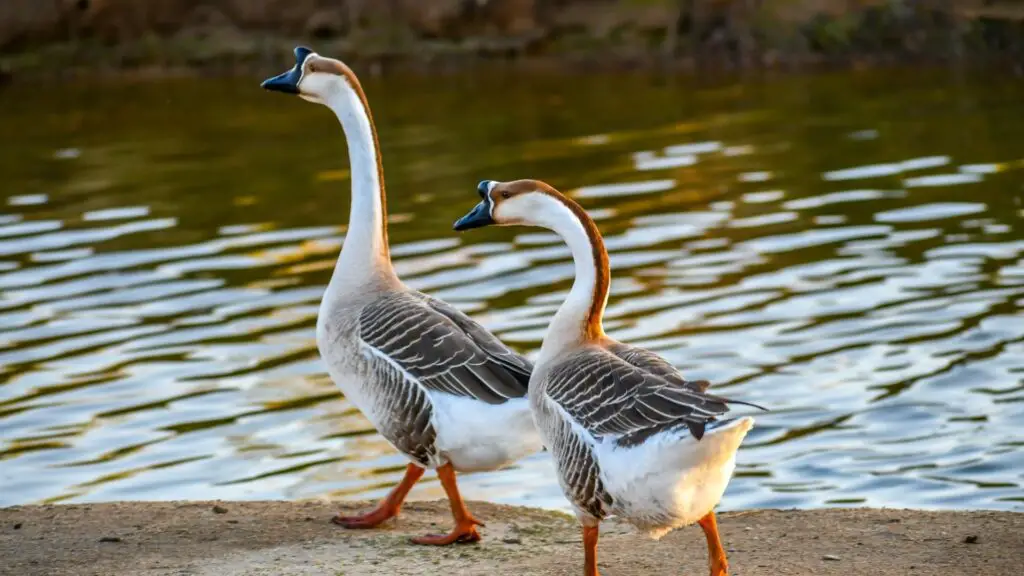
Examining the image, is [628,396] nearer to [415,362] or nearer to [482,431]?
[482,431]

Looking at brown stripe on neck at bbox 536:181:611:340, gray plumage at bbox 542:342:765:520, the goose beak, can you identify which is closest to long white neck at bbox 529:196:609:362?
brown stripe on neck at bbox 536:181:611:340

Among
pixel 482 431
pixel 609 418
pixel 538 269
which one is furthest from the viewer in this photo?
pixel 538 269

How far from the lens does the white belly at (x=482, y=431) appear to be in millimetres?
6656

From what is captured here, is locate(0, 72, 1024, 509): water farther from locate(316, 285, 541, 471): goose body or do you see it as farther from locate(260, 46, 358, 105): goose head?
locate(260, 46, 358, 105): goose head

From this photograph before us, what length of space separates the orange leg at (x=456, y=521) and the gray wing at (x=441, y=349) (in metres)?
0.40

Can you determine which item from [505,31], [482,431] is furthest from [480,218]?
[505,31]

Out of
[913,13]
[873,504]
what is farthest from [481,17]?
[873,504]

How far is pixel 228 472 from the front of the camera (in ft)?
28.5

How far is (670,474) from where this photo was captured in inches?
220

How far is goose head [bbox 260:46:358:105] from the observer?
7.66 metres

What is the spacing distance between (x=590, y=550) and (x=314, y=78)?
2822mm

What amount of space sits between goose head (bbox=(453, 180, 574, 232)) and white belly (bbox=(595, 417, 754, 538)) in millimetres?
1043

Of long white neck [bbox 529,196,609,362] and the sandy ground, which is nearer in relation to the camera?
long white neck [bbox 529,196,609,362]

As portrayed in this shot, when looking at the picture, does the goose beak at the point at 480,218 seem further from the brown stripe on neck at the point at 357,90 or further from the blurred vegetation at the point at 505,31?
the blurred vegetation at the point at 505,31
